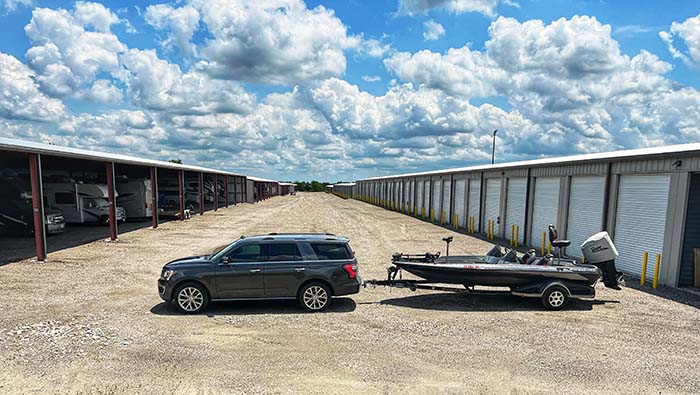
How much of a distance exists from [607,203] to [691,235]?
9.60ft

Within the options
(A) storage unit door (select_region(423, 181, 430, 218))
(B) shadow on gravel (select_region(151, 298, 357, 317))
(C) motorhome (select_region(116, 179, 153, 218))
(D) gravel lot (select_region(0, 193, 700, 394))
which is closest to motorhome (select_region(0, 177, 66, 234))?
(C) motorhome (select_region(116, 179, 153, 218))

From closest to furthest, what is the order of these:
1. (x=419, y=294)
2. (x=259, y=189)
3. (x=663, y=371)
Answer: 1. (x=663, y=371)
2. (x=419, y=294)
3. (x=259, y=189)

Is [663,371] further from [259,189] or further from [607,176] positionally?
[259,189]

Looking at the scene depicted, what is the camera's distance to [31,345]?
6320mm

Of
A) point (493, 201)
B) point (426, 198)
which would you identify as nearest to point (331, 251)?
point (493, 201)

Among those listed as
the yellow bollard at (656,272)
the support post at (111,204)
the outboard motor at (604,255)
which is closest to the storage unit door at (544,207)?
the yellow bollard at (656,272)

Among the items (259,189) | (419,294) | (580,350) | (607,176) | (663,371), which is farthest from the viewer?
(259,189)

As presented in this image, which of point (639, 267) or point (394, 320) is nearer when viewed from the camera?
point (394, 320)

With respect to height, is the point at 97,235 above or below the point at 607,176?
below

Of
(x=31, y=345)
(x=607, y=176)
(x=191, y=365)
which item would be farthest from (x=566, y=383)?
(x=607, y=176)

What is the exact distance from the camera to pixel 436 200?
30438mm

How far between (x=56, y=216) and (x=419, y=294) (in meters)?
18.5

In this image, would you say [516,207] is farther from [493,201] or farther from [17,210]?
[17,210]

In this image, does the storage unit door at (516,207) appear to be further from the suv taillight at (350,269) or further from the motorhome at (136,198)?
the motorhome at (136,198)
